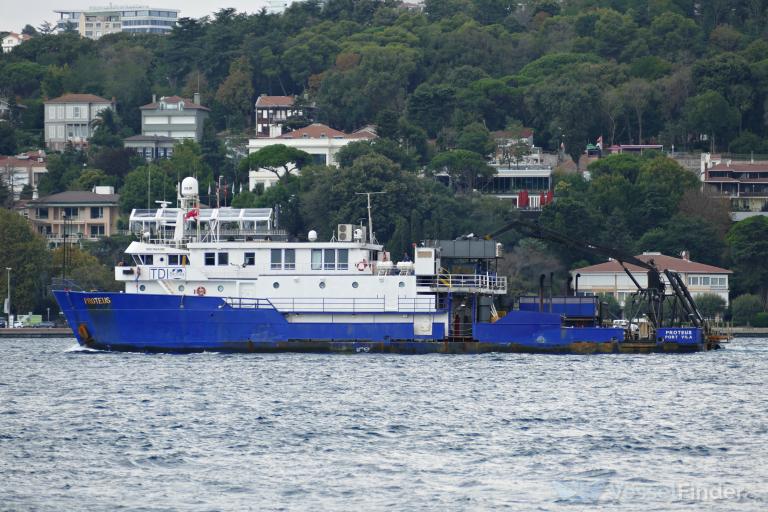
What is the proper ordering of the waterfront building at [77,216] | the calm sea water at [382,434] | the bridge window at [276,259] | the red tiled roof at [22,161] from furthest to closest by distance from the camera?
the red tiled roof at [22,161] → the waterfront building at [77,216] → the bridge window at [276,259] → the calm sea water at [382,434]

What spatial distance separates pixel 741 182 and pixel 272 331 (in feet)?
227

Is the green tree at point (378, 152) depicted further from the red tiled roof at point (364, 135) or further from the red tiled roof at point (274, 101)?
the red tiled roof at point (274, 101)

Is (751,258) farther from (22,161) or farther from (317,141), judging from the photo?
(22,161)

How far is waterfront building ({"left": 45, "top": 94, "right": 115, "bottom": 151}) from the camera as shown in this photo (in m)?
154

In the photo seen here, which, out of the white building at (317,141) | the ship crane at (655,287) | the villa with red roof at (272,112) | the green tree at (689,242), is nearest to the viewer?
the ship crane at (655,287)

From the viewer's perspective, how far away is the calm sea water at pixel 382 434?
107 feet

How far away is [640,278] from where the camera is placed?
322 feet

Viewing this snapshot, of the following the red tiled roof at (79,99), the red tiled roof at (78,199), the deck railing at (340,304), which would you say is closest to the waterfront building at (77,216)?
the red tiled roof at (78,199)


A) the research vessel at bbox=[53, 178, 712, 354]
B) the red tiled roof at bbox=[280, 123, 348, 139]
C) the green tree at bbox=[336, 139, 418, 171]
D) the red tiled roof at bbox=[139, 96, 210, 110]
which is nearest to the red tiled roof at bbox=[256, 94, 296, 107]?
the red tiled roof at bbox=[139, 96, 210, 110]

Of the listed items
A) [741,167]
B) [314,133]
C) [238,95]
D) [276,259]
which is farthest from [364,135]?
[276,259]

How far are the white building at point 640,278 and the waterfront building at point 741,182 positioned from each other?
22.2m

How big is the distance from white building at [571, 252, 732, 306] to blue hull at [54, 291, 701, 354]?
1454 inches

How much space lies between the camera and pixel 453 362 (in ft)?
189

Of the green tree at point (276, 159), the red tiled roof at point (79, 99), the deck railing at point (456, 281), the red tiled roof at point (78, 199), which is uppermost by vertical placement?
the red tiled roof at point (79, 99)
